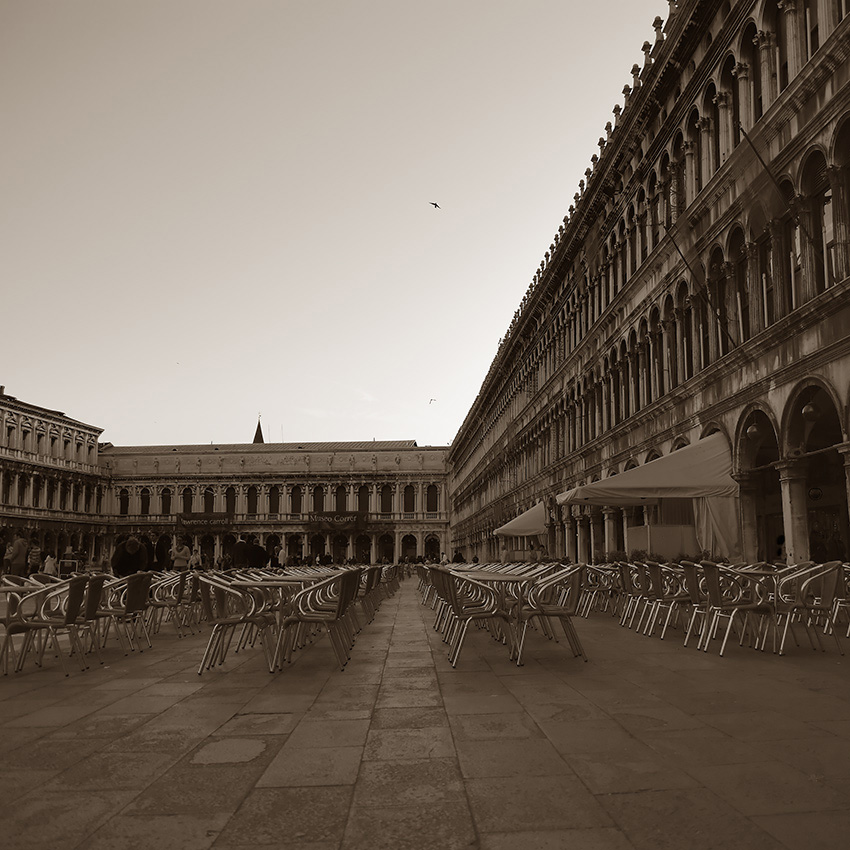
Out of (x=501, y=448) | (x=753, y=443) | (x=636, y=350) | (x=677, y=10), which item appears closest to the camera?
(x=753, y=443)

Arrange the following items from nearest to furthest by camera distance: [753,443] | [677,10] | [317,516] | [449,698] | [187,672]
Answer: [449,698], [187,672], [753,443], [677,10], [317,516]

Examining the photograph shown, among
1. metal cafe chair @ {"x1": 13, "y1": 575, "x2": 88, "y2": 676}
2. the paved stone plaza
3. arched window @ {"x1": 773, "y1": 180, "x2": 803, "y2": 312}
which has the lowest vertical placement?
the paved stone plaza

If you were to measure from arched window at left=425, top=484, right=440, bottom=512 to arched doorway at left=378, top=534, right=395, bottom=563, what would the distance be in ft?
15.6

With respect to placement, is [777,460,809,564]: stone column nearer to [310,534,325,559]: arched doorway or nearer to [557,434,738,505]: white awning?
[557,434,738,505]: white awning

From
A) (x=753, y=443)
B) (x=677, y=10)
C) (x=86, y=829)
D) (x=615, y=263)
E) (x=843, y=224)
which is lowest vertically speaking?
(x=86, y=829)

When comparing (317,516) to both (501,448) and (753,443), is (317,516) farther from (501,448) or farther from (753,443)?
(753,443)

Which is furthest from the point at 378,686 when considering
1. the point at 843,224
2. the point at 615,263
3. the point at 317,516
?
the point at 317,516

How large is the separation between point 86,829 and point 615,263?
81.0 feet

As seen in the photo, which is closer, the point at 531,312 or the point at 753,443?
the point at 753,443

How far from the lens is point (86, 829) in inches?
147

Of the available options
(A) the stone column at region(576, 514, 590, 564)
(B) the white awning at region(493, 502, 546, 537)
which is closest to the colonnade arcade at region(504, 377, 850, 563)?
(B) the white awning at region(493, 502, 546, 537)

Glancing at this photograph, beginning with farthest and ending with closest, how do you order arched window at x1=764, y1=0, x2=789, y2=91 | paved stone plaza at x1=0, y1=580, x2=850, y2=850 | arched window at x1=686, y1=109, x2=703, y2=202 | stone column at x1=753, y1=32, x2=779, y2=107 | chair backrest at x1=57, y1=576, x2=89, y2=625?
arched window at x1=686, y1=109, x2=703, y2=202, stone column at x1=753, y1=32, x2=779, y2=107, arched window at x1=764, y1=0, x2=789, y2=91, chair backrest at x1=57, y1=576, x2=89, y2=625, paved stone plaza at x1=0, y1=580, x2=850, y2=850

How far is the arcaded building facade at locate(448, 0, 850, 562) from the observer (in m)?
14.1

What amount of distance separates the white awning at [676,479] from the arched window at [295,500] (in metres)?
76.0
